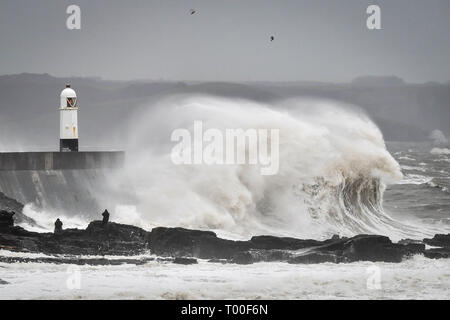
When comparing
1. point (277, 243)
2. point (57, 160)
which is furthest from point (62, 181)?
point (277, 243)

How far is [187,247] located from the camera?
16.8 meters

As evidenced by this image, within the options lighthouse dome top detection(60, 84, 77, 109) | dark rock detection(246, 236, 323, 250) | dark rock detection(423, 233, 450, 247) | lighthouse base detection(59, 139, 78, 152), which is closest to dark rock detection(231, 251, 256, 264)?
dark rock detection(246, 236, 323, 250)

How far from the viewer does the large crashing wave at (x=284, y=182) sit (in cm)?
2084

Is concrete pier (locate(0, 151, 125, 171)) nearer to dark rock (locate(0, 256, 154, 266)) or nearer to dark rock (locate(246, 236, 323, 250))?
dark rock (locate(0, 256, 154, 266))

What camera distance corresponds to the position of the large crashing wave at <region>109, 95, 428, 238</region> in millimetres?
20844

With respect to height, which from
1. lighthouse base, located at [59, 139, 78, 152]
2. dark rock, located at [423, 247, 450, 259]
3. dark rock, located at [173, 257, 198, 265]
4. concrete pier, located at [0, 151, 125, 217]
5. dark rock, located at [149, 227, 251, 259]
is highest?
lighthouse base, located at [59, 139, 78, 152]

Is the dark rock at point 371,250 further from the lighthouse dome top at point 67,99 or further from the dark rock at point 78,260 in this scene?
the lighthouse dome top at point 67,99

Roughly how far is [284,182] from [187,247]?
241 inches

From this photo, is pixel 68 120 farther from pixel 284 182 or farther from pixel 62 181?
pixel 284 182

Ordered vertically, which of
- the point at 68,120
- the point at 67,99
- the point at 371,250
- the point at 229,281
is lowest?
the point at 229,281

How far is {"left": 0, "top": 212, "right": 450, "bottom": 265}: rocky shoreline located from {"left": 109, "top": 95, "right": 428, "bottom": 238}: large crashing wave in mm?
2905

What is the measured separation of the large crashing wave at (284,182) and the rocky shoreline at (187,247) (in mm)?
2905

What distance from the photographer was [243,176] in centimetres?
2231
